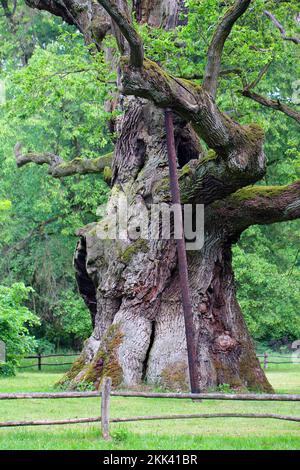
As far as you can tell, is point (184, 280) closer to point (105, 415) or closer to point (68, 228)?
point (105, 415)

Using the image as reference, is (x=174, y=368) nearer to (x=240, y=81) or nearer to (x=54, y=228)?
(x=240, y=81)

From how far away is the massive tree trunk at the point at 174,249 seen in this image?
1911 cm

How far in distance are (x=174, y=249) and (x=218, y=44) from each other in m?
4.90

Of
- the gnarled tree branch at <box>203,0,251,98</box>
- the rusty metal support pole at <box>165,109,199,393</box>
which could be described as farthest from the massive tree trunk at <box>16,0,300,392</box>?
the rusty metal support pole at <box>165,109,199,393</box>

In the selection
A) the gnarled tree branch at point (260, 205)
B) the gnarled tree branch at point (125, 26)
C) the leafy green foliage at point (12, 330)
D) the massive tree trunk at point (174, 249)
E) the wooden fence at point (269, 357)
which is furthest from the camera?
the wooden fence at point (269, 357)

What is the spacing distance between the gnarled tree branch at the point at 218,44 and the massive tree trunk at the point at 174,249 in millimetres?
22

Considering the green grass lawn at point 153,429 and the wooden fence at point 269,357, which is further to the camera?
the wooden fence at point 269,357

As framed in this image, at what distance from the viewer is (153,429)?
1373cm

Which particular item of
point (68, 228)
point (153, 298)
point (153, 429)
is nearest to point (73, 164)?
point (153, 298)

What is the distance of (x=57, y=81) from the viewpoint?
2214cm

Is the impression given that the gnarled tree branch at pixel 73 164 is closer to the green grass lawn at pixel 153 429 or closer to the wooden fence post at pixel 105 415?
the green grass lawn at pixel 153 429

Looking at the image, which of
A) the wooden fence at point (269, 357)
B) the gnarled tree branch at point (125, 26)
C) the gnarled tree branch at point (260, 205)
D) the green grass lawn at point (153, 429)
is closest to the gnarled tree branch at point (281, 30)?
the gnarled tree branch at point (260, 205)

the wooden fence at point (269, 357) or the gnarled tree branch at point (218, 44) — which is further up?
the gnarled tree branch at point (218, 44)
